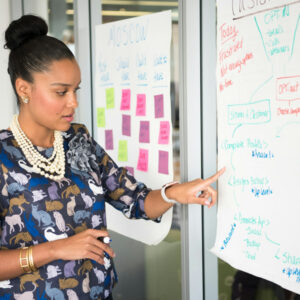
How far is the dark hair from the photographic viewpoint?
5.00 ft

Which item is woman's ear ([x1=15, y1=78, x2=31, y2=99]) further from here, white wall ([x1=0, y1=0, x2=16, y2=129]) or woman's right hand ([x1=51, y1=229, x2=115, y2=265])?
white wall ([x1=0, y1=0, x2=16, y2=129])

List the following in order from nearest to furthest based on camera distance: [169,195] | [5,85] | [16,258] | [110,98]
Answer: [16,258], [169,195], [110,98], [5,85]

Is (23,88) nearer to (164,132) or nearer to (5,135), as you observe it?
(5,135)

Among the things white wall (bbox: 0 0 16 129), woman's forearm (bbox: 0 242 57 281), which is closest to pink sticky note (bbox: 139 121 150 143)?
woman's forearm (bbox: 0 242 57 281)

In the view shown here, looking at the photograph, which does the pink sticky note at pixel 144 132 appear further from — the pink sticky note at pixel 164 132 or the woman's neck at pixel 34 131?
the woman's neck at pixel 34 131

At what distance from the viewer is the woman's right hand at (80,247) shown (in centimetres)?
143

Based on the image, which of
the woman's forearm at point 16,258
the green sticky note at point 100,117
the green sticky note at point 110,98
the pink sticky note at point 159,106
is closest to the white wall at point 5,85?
the green sticky note at point 100,117

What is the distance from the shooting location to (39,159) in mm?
Answer: 1562

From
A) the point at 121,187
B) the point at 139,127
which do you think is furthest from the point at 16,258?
the point at 139,127

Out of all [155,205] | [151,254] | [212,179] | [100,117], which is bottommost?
[151,254]

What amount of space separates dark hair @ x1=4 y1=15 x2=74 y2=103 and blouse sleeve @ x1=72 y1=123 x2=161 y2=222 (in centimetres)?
32

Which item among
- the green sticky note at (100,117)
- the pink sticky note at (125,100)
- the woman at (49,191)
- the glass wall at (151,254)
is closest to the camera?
the woman at (49,191)

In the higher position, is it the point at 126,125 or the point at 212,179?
the point at 126,125

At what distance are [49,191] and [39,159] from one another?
4.6 inches
